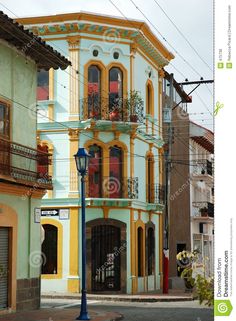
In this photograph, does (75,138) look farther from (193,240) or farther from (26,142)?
(193,240)

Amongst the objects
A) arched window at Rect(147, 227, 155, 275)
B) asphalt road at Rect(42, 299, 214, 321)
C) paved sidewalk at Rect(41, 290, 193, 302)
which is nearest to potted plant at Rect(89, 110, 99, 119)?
arched window at Rect(147, 227, 155, 275)

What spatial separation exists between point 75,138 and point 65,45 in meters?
4.07

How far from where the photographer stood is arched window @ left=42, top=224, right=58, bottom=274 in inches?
1082

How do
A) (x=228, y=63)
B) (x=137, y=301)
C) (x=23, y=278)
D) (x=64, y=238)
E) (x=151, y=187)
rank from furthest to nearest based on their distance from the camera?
(x=151, y=187) → (x=64, y=238) → (x=137, y=301) → (x=23, y=278) → (x=228, y=63)

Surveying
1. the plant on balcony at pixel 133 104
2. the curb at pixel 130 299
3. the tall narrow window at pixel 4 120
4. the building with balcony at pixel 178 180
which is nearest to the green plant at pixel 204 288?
the tall narrow window at pixel 4 120

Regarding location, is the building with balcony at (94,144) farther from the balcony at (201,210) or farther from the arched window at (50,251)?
the balcony at (201,210)

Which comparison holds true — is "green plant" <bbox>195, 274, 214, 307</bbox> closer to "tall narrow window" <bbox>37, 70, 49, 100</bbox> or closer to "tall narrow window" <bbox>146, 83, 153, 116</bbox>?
"tall narrow window" <bbox>37, 70, 49, 100</bbox>

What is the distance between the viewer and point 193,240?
42.9 meters

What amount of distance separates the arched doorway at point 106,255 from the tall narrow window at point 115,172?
A: 125 centimetres

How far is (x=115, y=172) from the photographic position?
28047 mm

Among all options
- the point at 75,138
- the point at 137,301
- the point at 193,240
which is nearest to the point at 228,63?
the point at 137,301

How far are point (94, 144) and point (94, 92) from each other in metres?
2.25

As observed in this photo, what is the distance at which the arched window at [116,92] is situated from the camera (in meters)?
27.9

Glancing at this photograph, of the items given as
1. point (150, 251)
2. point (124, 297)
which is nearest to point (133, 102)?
point (150, 251)
